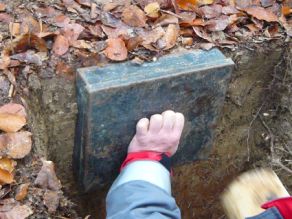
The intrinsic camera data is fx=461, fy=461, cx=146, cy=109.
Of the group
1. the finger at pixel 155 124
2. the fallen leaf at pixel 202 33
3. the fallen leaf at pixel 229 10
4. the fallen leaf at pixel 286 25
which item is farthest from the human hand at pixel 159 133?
the fallen leaf at pixel 286 25

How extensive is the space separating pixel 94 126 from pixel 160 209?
46 cm

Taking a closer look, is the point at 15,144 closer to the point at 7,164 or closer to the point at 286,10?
the point at 7,164

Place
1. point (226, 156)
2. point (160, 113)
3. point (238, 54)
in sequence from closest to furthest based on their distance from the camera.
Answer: point (160, 113) → point (238, 54) → point (226, 156)

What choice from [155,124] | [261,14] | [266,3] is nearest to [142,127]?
[155,124]

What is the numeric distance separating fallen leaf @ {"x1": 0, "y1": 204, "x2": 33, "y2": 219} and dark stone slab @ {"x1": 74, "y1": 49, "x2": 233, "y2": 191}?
Result: 0.45 metres

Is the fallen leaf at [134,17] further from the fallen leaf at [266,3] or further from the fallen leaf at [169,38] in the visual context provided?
the fallen leaf at [266,3]

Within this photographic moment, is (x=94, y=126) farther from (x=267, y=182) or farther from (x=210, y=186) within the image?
(x=210, y=186)

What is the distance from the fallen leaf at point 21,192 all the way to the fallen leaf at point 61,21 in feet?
2.30

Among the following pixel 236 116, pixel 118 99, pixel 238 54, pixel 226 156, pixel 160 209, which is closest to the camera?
pixel 160 209

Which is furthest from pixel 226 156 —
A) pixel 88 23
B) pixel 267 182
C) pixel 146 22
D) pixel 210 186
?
pixel 88 23

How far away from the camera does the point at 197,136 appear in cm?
209

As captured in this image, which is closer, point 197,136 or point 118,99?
point 118,99

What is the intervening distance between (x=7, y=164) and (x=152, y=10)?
0.91 meters

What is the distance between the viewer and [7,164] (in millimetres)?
1499
